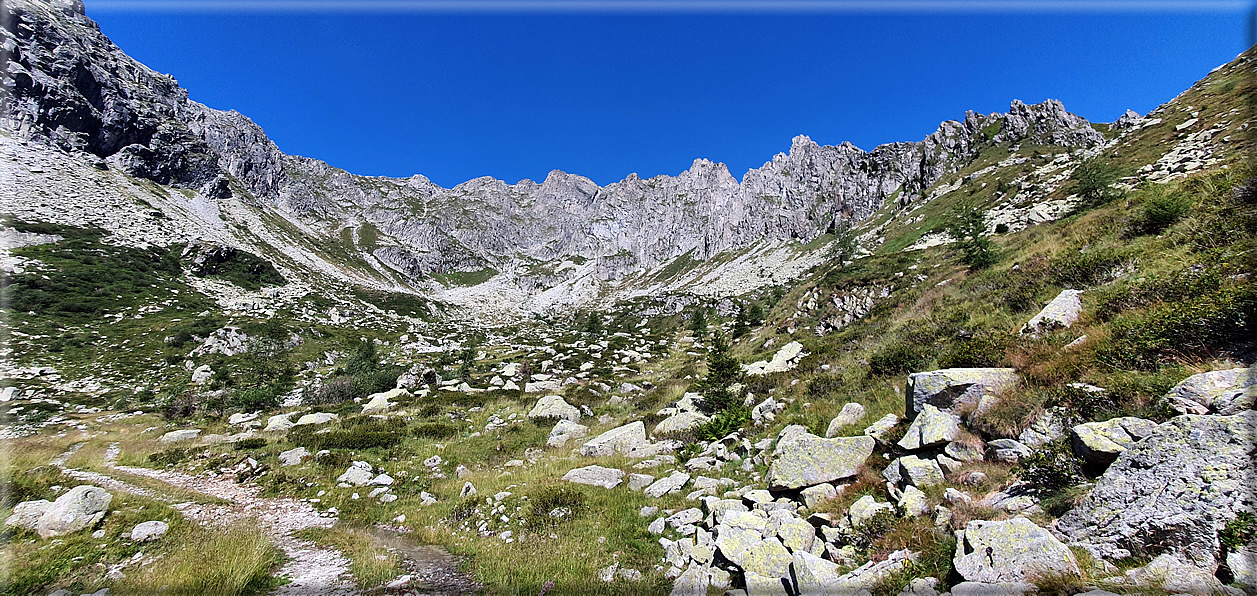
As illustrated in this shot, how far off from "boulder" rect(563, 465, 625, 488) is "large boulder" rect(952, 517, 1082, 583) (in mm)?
8069

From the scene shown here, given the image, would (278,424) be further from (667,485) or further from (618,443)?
(667,485)

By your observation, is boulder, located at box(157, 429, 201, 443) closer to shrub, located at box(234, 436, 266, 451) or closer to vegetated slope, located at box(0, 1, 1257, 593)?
vegetated slope, located at box(0, 1, 1257, 593)

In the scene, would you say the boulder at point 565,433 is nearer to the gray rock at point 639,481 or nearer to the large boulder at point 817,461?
the gray rock at point 639,481

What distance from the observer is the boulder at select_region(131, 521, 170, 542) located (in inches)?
336

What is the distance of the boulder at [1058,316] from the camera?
907 centimetres

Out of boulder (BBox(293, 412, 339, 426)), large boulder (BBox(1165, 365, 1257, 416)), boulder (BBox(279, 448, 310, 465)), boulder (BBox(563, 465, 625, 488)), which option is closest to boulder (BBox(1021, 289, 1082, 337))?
large boulder (BBox(1165, 365, 1257, 416))

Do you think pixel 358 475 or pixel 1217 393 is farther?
pixel 358 475

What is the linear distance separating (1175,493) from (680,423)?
12028mm

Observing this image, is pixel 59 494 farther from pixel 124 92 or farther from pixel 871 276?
pixel 124 92

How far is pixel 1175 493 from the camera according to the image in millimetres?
4055

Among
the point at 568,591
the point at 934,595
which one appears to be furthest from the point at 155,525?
the point at 934,595

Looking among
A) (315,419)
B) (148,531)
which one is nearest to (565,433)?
(148,531)

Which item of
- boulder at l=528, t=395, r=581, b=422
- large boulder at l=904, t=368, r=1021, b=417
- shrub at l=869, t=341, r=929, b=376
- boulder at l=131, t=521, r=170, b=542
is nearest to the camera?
large boulder at l=904, t=368, r=1021, b=417

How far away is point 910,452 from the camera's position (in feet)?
24.9
